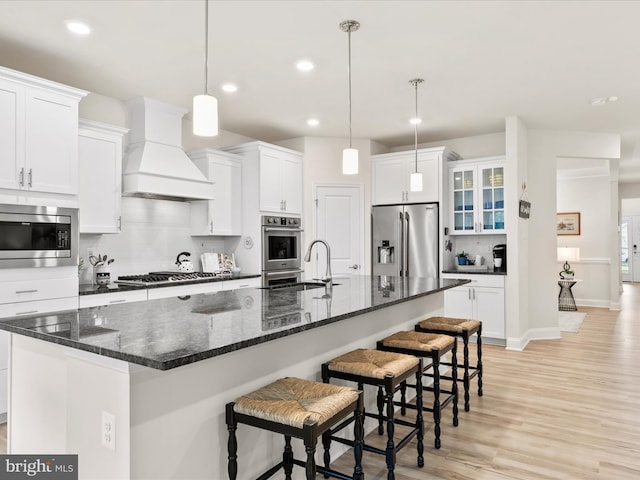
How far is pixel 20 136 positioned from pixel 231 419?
2.71 metres

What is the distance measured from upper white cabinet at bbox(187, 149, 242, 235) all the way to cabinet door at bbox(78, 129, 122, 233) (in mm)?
1056

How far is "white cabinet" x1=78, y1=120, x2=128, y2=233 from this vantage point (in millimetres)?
3821

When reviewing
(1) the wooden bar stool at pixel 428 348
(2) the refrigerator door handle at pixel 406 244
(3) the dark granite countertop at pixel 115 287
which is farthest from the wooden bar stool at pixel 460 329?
(2) the refrigerator door handle at pixel 406 244

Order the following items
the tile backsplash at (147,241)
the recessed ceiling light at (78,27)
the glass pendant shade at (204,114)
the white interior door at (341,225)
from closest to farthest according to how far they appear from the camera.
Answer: the glass pendant shade at (204,114)
the recessed ceiling light at (78,27)
the tile backsplash at (147,241)
the white interior door at (341,225)

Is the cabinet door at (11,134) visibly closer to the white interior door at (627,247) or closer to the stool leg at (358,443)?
the stool leg at (358,443)

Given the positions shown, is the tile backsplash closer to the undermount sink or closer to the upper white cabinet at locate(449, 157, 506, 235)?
the undermount sink

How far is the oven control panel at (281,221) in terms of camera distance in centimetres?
527

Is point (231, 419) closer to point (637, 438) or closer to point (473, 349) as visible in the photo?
point (637, 438)

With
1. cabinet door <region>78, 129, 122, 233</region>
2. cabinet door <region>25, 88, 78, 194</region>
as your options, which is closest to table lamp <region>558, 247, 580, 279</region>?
cabinet door <region>78, 129, 122, 233</region>

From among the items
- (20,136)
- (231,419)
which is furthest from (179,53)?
(231,419)

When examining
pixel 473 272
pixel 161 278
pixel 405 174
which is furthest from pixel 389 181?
pixel 161 278

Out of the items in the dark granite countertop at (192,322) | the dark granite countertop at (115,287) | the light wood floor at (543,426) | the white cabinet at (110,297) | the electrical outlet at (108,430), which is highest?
the dark granite countertop at (192,322)

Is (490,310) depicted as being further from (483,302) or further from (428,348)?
(428,348)

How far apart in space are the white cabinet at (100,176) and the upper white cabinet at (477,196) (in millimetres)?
3988
